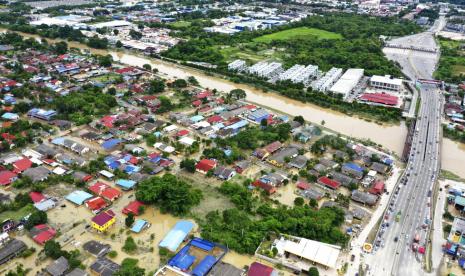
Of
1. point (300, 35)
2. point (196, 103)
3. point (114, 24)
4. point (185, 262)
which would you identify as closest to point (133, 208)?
point (185, 262)

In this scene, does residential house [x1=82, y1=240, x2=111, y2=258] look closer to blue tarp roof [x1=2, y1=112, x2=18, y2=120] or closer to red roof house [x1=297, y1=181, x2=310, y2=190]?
red roof house [x1=297, y1=181, x2=310, y2=190]

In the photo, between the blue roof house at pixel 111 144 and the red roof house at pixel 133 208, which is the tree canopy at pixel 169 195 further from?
the blue roof house at pixel 111 144

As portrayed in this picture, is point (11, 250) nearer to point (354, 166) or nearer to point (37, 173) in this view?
point (37, 173)

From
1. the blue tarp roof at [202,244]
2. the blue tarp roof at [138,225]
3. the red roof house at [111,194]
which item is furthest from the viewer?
the red roof house at [111,194]

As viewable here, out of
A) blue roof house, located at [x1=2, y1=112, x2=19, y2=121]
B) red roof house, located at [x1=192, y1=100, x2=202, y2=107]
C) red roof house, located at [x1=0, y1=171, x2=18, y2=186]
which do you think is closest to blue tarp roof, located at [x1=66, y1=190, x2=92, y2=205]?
red roof house, located at [x1=0, y1=171, x2=18, y2=186]

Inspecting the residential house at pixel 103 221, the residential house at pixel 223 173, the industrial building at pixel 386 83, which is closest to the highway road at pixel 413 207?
the industrial building at pixel 386 83

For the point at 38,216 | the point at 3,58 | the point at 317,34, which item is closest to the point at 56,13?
the point at 3,58
